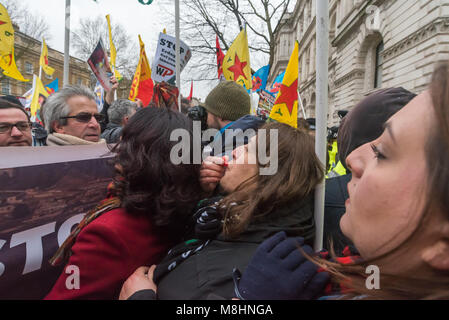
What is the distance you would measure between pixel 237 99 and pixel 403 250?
2.59 m

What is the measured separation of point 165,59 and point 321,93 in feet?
11.7

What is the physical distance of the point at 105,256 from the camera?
110 centimetres

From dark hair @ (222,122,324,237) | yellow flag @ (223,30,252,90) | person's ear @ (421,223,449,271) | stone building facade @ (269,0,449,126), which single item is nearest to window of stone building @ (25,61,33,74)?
stone building facade @ (269,0,449,126)

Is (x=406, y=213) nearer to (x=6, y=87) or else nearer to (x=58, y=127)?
(x=58, y=127)

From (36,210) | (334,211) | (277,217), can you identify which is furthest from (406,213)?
(36,210)

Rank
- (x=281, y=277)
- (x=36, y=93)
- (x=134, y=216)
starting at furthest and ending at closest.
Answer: (x=36, y=93), (x=134, y=216), (x=281, y=277)

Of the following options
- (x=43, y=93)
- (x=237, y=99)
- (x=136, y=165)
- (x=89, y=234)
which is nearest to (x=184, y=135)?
(x=136, y=165)

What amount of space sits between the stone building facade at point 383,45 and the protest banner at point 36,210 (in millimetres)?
5665

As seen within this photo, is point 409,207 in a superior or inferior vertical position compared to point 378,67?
inferior

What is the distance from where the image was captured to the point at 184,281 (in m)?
1.00

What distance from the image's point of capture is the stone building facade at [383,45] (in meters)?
9.47

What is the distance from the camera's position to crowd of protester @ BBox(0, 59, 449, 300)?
57cm

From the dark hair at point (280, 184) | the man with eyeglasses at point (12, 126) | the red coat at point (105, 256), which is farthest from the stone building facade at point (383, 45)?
the man with eyeglasses at point (12, 126)

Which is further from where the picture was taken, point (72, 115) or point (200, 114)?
point (200, 114)
